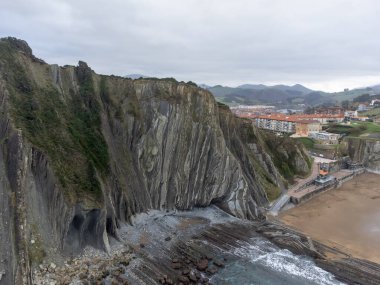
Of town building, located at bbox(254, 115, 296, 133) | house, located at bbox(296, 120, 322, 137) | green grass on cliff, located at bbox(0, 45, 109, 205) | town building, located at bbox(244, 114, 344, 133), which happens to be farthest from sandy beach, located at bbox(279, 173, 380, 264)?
town building, located at bbox(254, 115, 296, 133)

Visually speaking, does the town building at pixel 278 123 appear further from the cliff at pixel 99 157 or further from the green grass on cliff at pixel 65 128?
the green grass on cliff at pixel 65 128

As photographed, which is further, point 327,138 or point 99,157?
point 327,138

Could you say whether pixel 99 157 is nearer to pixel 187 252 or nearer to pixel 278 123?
pixel 187 252

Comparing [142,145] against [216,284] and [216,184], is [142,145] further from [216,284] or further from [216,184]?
[216,284]

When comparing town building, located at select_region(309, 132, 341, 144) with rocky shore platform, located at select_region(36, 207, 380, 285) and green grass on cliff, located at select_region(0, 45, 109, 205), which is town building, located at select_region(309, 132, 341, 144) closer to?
rocky shore platform, located at select_region(36, 207, 380, 285)

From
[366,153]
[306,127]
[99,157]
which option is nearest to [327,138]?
[306,127]

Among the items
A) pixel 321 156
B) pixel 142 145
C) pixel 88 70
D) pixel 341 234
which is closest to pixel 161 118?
pixel 142 145

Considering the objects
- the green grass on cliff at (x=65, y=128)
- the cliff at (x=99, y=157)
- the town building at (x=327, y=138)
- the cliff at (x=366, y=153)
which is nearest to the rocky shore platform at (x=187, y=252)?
the cliff at (x=99, y=157)
